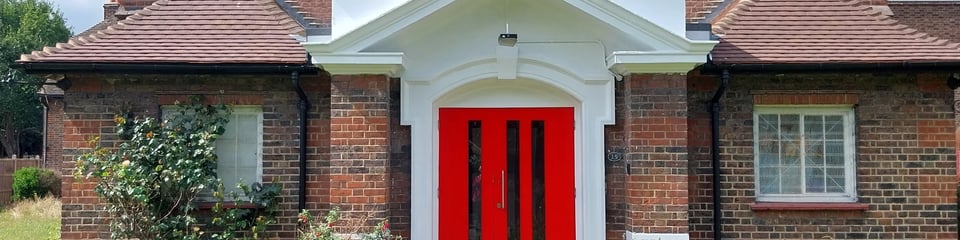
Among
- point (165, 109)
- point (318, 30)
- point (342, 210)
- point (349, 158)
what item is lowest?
point (342, 210)

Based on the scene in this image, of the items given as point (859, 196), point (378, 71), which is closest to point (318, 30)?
point (378, 71)

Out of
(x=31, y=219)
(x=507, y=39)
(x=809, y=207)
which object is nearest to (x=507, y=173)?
(x=507, y=39)

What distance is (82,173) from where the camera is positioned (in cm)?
762

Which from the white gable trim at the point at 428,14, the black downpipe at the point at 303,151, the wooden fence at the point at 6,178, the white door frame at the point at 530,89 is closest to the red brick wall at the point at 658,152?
the white gable trim at the point at 428,14

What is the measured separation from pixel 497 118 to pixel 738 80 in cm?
270

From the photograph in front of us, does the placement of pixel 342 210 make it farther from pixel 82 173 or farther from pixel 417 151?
pixel 82 173

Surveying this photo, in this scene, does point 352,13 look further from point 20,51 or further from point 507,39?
point 20,51

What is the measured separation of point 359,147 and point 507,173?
1702 millimetres

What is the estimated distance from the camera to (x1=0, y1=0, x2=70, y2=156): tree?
43178 millimetres

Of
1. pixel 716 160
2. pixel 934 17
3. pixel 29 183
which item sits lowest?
pixel 29 183

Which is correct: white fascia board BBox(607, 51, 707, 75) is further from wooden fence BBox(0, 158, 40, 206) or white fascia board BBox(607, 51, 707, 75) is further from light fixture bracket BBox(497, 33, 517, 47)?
wooden fence BBox(0, 158, 40, 206)

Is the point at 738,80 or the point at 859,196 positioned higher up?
the point at 738,80

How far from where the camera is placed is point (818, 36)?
8.12 meters

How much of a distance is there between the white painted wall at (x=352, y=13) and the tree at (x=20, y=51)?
41992mm
